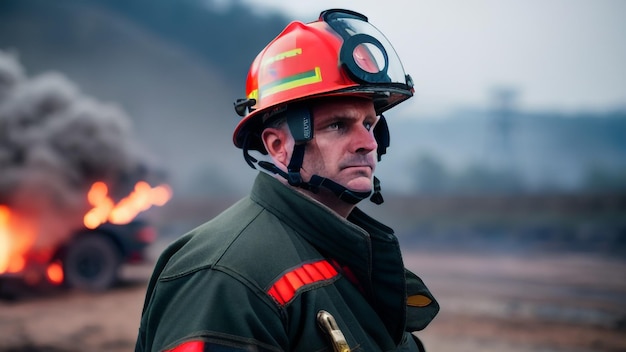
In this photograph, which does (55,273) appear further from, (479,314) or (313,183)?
(313,183)

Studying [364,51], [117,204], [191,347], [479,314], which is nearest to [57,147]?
[117,204]

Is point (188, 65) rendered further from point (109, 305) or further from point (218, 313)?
point (218, 313)

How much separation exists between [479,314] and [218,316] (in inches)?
327

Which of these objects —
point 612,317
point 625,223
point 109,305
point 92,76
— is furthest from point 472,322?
point 92,76

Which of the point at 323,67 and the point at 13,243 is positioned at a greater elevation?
the point at 13,243

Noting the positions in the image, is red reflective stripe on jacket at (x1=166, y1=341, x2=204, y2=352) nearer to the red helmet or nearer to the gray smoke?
the red helmet

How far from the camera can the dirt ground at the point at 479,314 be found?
7.54 metres

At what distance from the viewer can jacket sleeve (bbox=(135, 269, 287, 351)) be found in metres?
1.61

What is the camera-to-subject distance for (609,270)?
1344 cm

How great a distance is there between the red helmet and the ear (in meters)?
0.08

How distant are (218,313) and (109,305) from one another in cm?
865

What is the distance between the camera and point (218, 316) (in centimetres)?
163

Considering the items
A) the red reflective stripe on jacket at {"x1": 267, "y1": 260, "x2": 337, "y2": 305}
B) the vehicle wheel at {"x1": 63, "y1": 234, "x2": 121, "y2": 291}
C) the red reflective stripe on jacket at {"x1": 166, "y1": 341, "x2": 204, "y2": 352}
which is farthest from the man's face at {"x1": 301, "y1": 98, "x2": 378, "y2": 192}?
the vehicle wheel at {"x1": 63, "y1": 234, "x2": 121, "y2": 291}

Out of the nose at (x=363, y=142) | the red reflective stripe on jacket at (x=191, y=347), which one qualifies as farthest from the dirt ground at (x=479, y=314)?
the red reflective stripe on jacket at (x=191, y=347)
